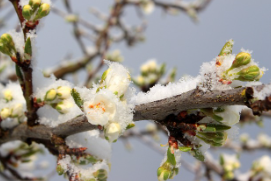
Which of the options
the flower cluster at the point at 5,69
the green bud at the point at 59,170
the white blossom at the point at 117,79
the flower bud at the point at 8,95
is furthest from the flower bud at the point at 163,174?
the flower cluster at the point at 5,69

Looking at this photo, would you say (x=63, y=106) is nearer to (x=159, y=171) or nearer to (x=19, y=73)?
(x=19, y=73)

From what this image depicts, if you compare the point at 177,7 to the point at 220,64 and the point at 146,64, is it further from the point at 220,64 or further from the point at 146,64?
the point at 220,64

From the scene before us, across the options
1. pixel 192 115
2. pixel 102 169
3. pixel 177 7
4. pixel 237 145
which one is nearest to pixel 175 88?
pixel 192 115

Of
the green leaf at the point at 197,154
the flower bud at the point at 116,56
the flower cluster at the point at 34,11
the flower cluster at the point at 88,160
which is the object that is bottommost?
the flower bud at the point at 116,56

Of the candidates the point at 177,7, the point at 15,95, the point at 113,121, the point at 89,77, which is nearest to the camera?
the point at 113,121

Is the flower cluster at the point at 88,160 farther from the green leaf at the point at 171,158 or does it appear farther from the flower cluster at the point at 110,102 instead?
the green leaf at the point at 171,158

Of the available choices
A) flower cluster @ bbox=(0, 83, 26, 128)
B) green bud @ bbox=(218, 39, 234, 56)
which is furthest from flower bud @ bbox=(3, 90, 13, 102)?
green bud @ bbox=(218, 39, 234, 56)
